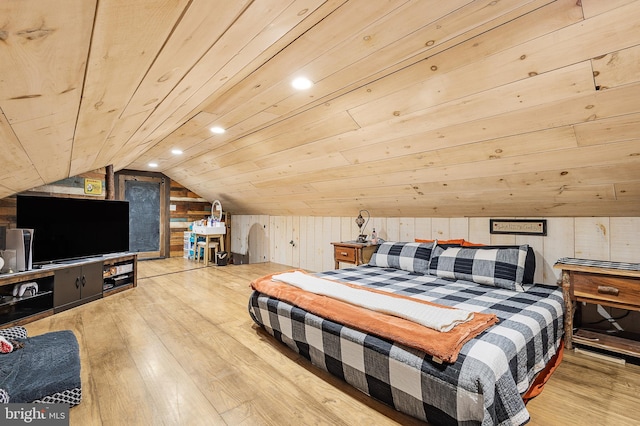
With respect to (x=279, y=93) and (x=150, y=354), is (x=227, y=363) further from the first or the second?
(x=279, y=93)

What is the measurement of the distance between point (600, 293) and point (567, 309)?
0.77ft

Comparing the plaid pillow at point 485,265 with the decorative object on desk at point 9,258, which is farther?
the decorative object on desk at point 9,258

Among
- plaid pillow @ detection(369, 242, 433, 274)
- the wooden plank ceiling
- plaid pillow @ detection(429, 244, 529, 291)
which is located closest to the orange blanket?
plaid pillow @ detection(429, 244, 529, 291)

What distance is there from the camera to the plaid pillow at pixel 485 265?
253 cm

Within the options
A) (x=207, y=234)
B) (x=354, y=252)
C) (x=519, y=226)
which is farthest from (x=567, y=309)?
(x=207, y=234)

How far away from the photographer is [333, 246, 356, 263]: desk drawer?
376 cm

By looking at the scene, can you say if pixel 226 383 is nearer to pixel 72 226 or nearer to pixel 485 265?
pixel 485 265

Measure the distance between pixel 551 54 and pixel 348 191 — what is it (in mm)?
2437

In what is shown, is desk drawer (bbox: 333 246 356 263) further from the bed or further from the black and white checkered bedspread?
the black and white checkered bedspread

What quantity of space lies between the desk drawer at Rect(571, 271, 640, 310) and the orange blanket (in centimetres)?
103

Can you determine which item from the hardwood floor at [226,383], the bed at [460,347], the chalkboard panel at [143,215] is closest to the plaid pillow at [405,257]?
the bed at [460,347]

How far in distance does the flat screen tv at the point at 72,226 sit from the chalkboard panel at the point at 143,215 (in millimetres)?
2617

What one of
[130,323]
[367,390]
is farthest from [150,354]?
[367,390]

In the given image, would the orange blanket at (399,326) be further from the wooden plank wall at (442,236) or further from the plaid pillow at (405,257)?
the wooden plank wall at (442,236)
